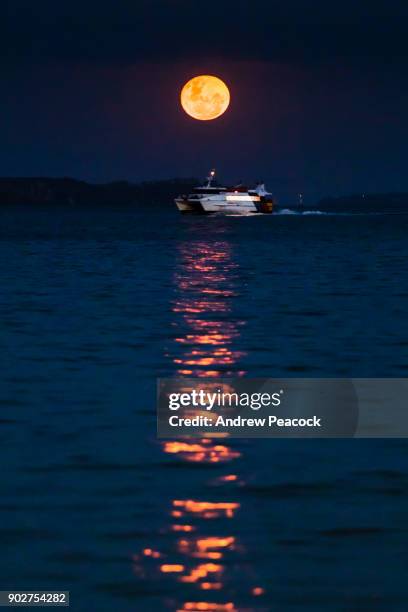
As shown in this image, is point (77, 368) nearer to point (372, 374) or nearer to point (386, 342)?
point (372, 374)

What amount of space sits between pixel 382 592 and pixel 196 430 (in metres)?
7.71

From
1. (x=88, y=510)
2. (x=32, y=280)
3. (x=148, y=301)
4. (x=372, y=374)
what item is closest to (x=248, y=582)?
(x=88, y=510)

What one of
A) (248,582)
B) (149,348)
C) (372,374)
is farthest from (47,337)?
(248,582)

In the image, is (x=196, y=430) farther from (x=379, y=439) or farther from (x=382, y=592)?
(x=382, y=592)

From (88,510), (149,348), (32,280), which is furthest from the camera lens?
(32,280)

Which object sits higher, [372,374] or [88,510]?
[372,374]

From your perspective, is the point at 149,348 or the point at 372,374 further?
the point at 149,348

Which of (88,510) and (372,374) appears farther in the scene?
(372,374)

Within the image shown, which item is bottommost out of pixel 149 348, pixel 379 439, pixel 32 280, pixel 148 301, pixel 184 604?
pixel 184 604

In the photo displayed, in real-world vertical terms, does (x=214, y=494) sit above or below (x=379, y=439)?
below

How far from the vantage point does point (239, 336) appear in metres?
33.6

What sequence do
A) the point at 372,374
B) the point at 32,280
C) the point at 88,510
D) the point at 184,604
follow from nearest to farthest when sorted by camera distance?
the point at 184,604
the point at 88,510
the point at 372,374
the point at 32,280

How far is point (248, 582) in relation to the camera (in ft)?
40.3

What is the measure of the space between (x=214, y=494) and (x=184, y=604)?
4.08 m
